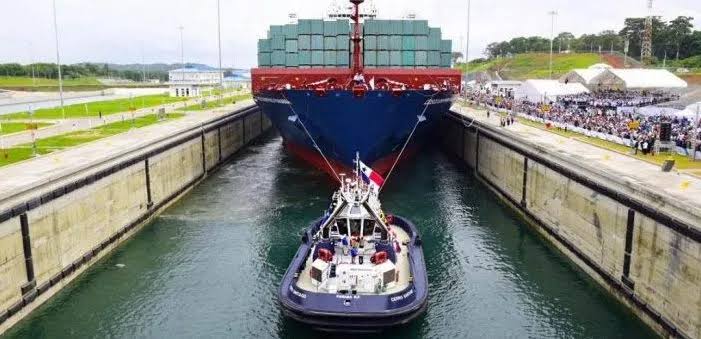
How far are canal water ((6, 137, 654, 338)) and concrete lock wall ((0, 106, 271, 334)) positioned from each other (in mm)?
817

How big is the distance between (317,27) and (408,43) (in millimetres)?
8441

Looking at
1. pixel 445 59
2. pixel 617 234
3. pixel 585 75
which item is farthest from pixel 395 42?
pixel 585 75

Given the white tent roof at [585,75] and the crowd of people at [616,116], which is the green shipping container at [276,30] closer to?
the crowd of people at [616,116]

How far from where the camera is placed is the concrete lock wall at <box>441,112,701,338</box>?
20297mm

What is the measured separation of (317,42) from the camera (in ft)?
173

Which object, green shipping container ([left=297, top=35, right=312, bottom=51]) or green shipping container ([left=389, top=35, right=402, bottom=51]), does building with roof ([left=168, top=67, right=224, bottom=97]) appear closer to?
green shipping container ([left=297, top=35, right=312, bottom=51])

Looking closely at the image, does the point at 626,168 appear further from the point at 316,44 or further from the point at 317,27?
the point at 317,27

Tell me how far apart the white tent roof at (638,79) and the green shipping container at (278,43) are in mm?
47845

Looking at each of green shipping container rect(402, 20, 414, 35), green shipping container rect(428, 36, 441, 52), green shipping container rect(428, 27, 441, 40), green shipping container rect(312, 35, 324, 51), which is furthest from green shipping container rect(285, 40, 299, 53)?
green shipping container rect(428, 27, 441, 40)

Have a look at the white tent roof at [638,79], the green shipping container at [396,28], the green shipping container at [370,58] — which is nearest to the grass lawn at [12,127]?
the green shipping container at [370,58]

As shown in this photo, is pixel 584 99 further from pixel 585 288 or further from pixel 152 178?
pixel 152 178

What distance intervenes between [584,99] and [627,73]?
18.5 metres

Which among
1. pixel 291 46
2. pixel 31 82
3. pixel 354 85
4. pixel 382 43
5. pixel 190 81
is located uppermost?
pixel 382 43

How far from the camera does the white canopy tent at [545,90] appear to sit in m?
71.7
